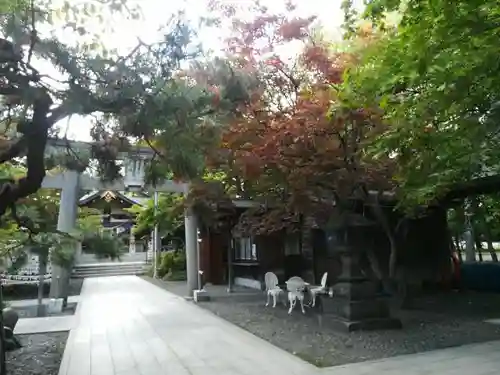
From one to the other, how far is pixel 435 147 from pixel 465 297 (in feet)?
26.9

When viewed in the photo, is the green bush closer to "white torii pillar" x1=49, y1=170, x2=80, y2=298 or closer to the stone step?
the stone step

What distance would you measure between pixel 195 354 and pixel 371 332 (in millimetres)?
2692

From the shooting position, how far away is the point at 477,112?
157 inches

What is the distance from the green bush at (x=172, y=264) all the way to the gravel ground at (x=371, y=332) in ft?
31.0

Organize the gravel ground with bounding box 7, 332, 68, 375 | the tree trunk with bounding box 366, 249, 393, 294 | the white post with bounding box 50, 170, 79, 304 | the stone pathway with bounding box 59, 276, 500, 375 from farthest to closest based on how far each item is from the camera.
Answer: the white post with bounding box 50, 170, 79, 304 < the tree trunk with bounding box 366, 249, 393, 294 < the gravel ground with bounding box 7, 332, 68, 375 < the stone pathway with bounding box 59, 276, 500, 375

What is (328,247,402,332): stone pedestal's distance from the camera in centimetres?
700

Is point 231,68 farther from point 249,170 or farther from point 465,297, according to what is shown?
point 465,297

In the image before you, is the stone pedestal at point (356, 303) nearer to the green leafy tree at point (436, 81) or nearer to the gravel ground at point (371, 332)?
the gravel ground at point (371, 332)

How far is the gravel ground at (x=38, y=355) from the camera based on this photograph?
5.34m

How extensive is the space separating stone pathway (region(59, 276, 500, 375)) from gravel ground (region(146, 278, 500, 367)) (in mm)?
278

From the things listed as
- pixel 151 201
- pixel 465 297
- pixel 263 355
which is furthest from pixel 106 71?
pixel 151 201

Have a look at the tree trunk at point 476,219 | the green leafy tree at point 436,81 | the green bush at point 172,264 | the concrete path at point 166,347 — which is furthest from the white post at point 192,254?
the green bush at point 172,264

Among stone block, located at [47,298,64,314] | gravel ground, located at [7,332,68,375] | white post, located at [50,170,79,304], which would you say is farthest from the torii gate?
gravel ground, located at [7,332,68,375]

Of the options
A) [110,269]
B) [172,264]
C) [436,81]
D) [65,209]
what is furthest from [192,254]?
[110,269]
